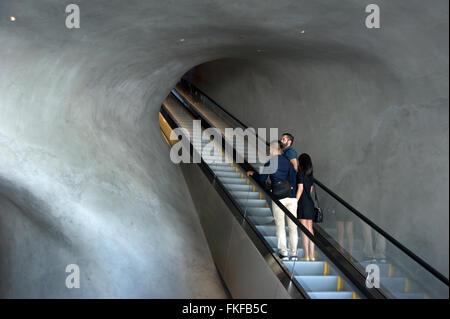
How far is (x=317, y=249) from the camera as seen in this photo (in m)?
5.36

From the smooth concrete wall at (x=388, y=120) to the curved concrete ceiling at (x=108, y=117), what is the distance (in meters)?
0.06

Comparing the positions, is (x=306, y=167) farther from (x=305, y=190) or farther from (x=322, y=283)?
(x=322, y=283)

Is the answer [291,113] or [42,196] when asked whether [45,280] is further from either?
[291,113]

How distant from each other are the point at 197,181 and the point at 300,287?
4.47 m

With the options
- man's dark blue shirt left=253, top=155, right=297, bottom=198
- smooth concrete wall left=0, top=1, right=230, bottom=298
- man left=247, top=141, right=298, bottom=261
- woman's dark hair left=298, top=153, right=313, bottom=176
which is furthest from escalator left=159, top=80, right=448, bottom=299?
smooth concrete wall left=0, top=1, right=230, bottom=298

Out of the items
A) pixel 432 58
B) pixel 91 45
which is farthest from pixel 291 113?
pixel 91 45

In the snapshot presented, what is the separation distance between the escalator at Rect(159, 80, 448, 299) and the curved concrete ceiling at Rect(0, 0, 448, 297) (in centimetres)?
102

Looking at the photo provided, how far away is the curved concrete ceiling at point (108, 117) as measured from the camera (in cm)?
561

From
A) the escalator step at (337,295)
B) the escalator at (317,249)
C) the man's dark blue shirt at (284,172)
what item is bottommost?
the escalator step at (337,295)

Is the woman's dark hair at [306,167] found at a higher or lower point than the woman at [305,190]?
higher

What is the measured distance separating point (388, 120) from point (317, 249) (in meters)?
3.07

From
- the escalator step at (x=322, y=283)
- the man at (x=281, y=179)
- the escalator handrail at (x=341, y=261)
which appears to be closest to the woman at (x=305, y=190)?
the man at (x=281, y=179)

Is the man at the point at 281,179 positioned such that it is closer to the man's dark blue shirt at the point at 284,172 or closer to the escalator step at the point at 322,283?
the man's dark blue shirt at the point at 284,172

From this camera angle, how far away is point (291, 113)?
10.2 metres
